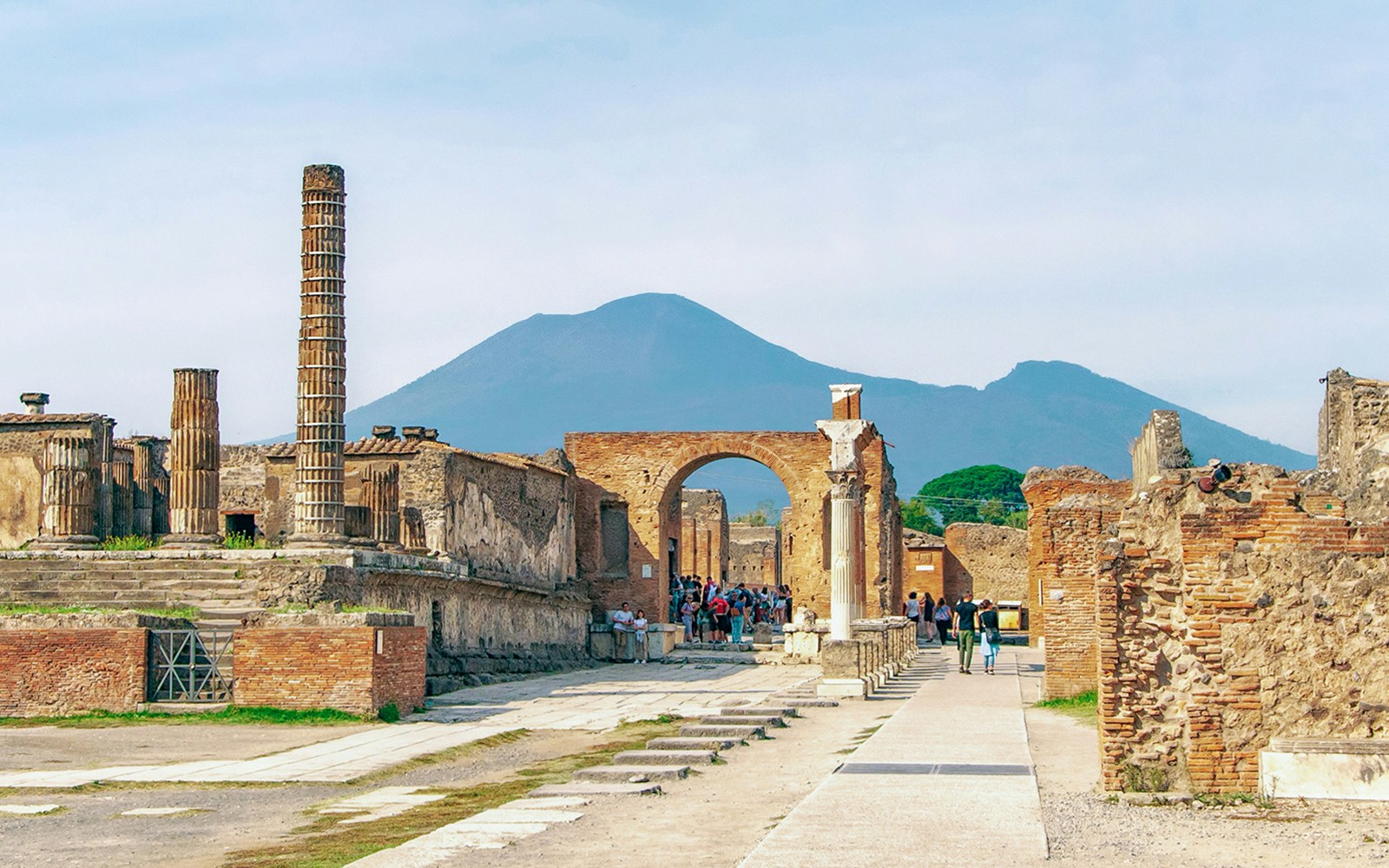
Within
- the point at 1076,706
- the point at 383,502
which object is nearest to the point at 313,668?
the point at 1076,706

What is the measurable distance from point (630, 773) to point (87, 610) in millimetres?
9327

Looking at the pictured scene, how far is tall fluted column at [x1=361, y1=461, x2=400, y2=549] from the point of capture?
1053 inches

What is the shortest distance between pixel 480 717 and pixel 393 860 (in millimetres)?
9769

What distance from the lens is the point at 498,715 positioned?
19094 millimetres

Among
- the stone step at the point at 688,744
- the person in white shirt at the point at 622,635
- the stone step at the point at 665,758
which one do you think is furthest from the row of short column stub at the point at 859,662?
the stone step at the point at 665,758

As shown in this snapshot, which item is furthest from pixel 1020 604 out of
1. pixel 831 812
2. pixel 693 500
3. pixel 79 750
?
pixel 831 812

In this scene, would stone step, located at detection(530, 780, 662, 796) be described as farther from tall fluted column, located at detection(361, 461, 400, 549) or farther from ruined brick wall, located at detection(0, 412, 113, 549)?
ruined brick wall, located at detection(0, 412, 113, 549)

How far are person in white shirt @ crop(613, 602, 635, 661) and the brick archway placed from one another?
4.49m

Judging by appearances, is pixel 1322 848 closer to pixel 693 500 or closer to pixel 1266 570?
pixel 1266 570

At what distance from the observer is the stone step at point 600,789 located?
11758 millimetres

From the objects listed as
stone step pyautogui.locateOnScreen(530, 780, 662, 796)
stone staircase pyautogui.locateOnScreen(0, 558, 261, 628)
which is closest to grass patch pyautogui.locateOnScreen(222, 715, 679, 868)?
stone step pyautogui.locateOnScreen(530, 780, 662, 796)

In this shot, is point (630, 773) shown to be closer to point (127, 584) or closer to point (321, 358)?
point (127, 584)

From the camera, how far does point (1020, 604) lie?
49594mm

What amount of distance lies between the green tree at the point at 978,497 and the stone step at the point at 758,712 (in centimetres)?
8684
